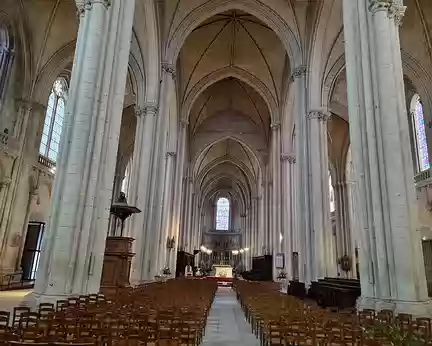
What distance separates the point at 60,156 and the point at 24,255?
12.4m

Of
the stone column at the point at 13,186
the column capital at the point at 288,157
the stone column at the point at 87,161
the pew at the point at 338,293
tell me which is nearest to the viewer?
the stone column at the point at 87,161

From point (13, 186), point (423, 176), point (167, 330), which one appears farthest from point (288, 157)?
point (167, 330)

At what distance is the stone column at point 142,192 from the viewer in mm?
13923

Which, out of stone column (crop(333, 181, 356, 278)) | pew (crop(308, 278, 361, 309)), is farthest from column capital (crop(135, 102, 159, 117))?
stone column (crop(333, 181, 356, 278))

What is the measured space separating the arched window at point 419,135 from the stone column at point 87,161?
602 inches

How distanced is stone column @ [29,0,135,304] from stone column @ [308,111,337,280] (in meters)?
9.19

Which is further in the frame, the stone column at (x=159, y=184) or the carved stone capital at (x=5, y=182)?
the carved stone capital at (x=5, y=182)

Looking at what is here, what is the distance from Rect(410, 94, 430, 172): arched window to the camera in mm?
17094

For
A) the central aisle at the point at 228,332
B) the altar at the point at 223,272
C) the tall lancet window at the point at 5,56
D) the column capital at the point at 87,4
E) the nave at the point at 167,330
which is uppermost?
the tall lancet window at the point at 5,56

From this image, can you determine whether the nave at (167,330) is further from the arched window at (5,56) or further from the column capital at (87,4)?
the arched window at (5,56)

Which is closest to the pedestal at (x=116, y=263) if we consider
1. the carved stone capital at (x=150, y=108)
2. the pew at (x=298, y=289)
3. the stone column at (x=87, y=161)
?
the stone column at (x=87, y=161)

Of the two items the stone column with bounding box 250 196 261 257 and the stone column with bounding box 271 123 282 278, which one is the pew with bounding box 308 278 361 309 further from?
the stone column with bounding box 250 196 261 257

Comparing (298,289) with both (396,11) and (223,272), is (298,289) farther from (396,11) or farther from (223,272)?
(223,272)

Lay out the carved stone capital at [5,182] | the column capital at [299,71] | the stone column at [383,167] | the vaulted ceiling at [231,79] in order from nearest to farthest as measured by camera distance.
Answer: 1. the stone column at [383,167]
2. the carved stone capital at [5,182]
3. the column capital at [299,71]
4. the vaulted ceiling at [231,79]
